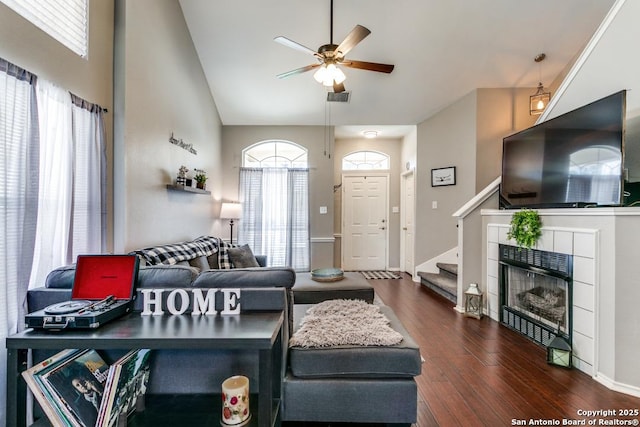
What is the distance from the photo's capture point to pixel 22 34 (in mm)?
1623

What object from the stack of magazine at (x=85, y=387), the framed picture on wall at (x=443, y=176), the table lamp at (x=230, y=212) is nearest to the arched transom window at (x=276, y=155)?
the table lamp at (x=230, y=212)

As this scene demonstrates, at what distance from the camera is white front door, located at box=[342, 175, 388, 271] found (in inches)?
243

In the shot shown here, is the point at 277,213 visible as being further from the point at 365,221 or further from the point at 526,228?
the point at 526,228

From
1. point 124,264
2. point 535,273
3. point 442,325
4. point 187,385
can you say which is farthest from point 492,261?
point 124,264

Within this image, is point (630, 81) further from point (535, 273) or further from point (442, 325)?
point (442, 325)

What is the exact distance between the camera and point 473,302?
3.39 m

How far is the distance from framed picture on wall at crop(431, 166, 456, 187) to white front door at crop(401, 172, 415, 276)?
0.51 meters

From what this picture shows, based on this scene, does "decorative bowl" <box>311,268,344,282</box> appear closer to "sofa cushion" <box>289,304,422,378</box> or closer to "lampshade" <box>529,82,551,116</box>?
"sofa cushion" <box>289,304,422,378</box>

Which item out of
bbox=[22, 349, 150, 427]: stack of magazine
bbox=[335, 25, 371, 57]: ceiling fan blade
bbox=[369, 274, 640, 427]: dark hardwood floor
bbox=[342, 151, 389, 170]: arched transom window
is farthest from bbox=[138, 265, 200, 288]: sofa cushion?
bbox=[342, 151, 389, 170]: arched transom window

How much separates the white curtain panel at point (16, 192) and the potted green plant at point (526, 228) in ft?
11.9

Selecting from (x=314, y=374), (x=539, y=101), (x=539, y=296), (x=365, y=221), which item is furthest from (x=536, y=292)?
(x=365, y=221)

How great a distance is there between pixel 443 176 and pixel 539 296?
2.52 metres

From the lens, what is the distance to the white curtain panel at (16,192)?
146 cm

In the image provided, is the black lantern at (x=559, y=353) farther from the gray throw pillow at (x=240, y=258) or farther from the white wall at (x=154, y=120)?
the white wall at (x=154, y=120)
